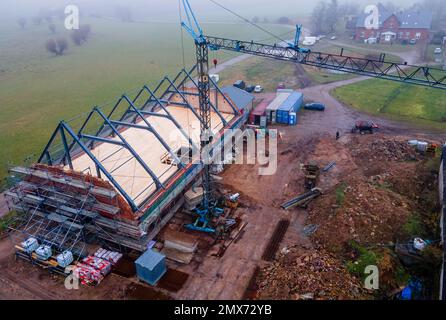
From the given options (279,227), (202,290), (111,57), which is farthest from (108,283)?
(111,57)

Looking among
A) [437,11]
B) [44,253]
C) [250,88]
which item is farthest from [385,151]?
[437,11]

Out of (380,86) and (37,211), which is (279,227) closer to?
(37,211)

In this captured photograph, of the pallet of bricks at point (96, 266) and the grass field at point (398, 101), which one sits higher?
the grass field at point (398, 101)

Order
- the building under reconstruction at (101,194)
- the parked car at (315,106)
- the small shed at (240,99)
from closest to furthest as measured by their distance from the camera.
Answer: the building under reconstruction at (101,194) < the small shed at (240,99) < the parked car at (315,106)

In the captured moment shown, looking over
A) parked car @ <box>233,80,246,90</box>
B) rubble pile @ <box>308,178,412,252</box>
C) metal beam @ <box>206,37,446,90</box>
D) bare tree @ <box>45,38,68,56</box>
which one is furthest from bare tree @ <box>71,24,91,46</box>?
rubble pile @ <box>308,178,412,252</box>

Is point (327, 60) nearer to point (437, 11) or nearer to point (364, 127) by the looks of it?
point (364, 127)

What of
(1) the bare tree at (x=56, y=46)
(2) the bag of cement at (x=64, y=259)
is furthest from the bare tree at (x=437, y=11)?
(2) the bag of cement at (x=64, y=259)

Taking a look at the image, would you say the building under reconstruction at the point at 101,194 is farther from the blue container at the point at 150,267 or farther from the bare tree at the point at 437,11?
the bare tree at the point at 437,11

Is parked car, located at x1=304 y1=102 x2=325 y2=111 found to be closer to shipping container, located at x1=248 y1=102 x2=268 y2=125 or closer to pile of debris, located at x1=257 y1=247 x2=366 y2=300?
shipping container, located at x1=248 y1=102 x2=268 y2=125
